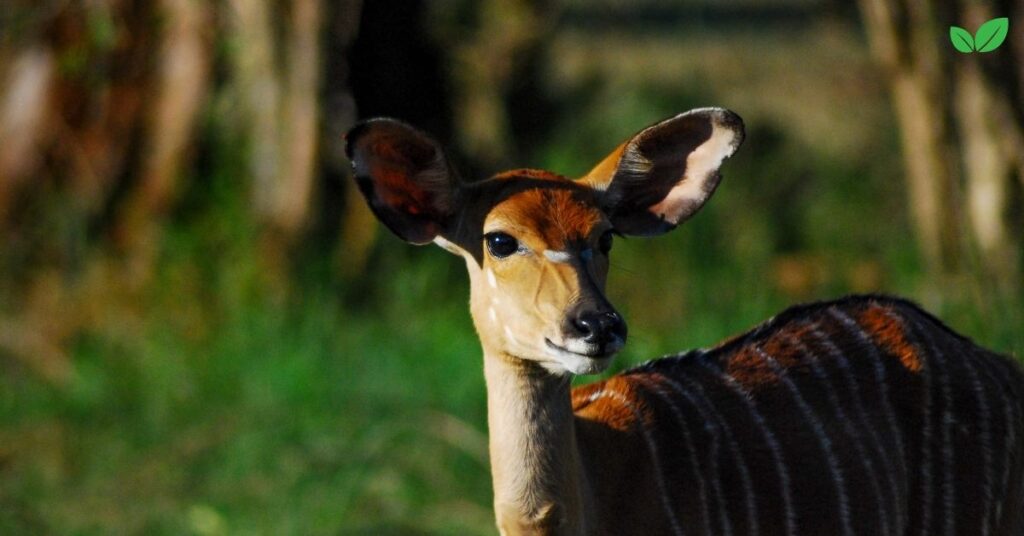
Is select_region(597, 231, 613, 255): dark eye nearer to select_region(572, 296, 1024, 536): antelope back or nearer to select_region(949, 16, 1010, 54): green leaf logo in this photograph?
select_region(572, 296, 1024, 536): antelope back

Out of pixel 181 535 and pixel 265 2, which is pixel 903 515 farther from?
pixel 265 2

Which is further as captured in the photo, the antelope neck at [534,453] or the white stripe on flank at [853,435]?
the white stripe on flank at [853,435]

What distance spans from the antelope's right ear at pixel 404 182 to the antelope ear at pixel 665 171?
34cm

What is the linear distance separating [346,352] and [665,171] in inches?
151

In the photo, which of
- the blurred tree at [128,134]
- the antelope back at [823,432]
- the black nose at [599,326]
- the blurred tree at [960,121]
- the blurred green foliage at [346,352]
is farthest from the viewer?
the blurred tree at [128,134]

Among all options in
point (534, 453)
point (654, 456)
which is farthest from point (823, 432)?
point (534, 453)

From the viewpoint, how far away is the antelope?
4113 mm

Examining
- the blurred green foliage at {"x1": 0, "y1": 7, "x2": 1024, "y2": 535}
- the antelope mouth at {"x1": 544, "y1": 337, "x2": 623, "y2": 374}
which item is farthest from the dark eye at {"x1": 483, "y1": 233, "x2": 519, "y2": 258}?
the blurred green foliage at {"x1": 0, "y1": 7, "x2": 1024, "y2": 535}

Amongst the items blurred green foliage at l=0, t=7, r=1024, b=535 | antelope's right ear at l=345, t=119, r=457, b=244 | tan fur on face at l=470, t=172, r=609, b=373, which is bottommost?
blurred green foliage at l=0, t=7, r=1024, b=535

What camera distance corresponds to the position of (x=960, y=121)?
7.86 metres

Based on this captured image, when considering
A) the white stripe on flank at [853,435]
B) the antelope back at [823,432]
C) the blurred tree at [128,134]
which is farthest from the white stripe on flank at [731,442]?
the blurred tree at [128,134]

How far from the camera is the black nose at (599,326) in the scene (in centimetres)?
387

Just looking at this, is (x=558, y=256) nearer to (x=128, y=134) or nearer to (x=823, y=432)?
(x=823, y=432)

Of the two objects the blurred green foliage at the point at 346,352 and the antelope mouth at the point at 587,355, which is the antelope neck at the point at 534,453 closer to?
the antelope mouth at the point at 587,355
